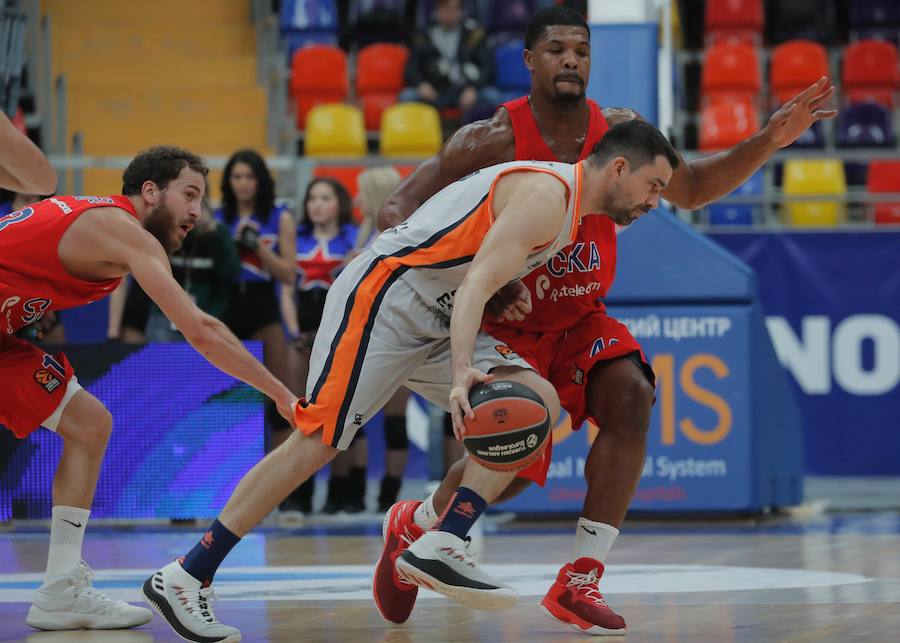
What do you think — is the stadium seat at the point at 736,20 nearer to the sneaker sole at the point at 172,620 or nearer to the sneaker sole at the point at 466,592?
the sneaker sole at the point at 466,592

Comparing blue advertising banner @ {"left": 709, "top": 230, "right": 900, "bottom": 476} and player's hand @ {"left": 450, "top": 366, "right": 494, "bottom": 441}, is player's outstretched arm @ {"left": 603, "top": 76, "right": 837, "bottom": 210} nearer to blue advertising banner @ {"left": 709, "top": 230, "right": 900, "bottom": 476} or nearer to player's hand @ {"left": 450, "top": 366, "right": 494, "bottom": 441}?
player's hand @ {"left": 450, "top": 366, "right": 494, "bottom": 441}

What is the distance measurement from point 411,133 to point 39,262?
29.2ft

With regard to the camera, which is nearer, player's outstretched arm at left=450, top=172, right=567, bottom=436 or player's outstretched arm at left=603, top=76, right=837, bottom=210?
player's outstretched arm at left=450, top=172, right=567, bottom=436

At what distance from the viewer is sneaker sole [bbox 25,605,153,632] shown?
4.68 metres

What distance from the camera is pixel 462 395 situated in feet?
13.0

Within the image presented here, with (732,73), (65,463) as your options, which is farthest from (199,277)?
(732,73)

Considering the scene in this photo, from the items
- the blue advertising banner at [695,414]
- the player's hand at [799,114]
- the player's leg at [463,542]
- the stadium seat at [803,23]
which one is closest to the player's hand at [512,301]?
the player's leg at [463,542]

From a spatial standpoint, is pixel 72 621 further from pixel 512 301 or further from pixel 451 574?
pixel 512 301

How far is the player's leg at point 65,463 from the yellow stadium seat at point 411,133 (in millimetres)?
8619

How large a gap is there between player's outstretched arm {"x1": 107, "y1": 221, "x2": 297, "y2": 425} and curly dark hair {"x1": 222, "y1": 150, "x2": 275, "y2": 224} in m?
4.12

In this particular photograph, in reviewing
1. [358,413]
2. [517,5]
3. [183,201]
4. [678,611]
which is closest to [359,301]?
[358,413]

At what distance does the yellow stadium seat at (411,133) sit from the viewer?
13320mm

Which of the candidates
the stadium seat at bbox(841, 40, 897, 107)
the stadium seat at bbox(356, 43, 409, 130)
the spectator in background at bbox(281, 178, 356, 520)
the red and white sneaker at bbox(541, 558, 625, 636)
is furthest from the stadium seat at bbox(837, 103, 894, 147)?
the red and white sneaker at bbox(541, 558, 625, 636)

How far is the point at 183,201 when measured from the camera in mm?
4727
